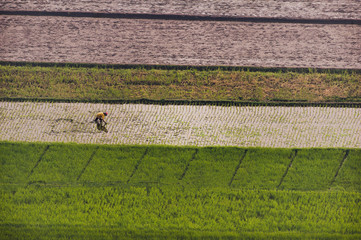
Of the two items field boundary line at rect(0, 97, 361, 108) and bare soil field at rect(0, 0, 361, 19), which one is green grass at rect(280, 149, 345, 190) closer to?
field boundary line at rect(0, 97, 361, 108)

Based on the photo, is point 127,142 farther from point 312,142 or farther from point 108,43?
point 312,142

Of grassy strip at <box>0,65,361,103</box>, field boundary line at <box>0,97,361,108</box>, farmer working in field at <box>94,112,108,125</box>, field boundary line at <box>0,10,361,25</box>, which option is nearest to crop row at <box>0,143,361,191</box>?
farmer working in field at <box>94,112,108,125</box>

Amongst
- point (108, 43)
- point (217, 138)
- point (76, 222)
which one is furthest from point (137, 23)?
point (76, 222)

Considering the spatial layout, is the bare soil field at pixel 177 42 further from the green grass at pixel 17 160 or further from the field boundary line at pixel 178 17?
the green grass at pixel 17 160

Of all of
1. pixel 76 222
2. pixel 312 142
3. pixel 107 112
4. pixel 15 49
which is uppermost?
pixel 15 49

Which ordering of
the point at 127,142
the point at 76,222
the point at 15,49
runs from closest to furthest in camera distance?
the point at 76,222, the point at 127,142, the point at 15,49

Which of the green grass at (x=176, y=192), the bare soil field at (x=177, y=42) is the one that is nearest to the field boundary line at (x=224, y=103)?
the bare soil field at (x=177, y=42)

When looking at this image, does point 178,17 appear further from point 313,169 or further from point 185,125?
point 313,169
